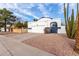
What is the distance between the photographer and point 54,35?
8.14ft

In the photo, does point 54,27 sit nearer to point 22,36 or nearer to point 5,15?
point 22,36

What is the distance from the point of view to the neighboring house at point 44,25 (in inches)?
97.3

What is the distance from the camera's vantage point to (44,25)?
8.21 ft

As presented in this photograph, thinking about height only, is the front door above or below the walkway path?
above

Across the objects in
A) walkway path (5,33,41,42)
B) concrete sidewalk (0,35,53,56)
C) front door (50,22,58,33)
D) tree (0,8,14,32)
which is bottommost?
concrete sidewalk (0,35,53,56)

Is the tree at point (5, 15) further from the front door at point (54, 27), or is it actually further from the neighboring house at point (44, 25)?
the front door at point (54, 27)

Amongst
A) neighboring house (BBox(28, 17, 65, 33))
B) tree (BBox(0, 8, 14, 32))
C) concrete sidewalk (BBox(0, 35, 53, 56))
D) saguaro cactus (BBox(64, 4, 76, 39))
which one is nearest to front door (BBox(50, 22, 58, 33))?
neighboring house (BBox(28, 17, 65, 33))

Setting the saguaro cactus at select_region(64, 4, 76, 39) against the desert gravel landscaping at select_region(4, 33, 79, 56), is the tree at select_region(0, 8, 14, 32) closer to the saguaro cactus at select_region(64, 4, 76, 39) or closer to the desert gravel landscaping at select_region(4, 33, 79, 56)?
the desert gravel landscaping at select_region(4, 33, 79, 56)

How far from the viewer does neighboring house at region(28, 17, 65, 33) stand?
8.11ft

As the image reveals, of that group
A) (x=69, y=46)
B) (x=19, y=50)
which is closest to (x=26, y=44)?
(x=19, y=50)

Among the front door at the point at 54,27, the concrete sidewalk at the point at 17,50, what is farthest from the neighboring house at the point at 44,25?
the concrete sidewalk at the point at 17,50

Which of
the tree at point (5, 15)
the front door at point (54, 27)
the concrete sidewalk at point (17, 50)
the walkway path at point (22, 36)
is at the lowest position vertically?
the concrete sidewalk at point (17, 50)

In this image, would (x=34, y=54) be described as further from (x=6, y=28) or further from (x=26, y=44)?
(x=6, y=28)

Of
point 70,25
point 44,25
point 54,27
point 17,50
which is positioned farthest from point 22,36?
point 70,25
